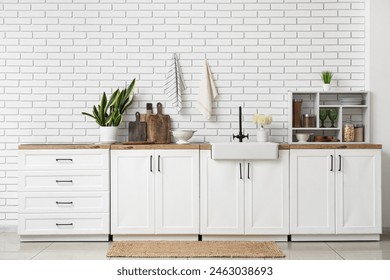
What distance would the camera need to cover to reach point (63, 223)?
6141 mm

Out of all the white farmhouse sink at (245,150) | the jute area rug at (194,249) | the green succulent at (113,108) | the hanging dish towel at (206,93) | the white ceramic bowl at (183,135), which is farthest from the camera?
the hanging dish towel at (206,93)

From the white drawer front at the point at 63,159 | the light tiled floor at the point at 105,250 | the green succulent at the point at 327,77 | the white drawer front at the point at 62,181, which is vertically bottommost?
the light tiled floor at the point at 105,250

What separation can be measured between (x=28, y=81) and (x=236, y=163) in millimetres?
2583

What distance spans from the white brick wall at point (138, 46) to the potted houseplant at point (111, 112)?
20 cm

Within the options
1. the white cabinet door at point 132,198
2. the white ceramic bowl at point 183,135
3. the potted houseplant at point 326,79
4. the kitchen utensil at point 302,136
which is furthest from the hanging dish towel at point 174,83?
the potted houseplant at point 326,79

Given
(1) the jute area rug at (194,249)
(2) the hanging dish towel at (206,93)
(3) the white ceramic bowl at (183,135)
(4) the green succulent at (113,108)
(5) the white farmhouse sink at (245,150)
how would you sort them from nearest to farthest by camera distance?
1. (1) the jute area rug at (194,249)
2. (5) the white farmhouse sink at (245,150)
3. (3) the white ceramic bowl at (183,135)
4. (4) the green succulent at (113,108)
5. (2) the hanging dish towel at (206,93)

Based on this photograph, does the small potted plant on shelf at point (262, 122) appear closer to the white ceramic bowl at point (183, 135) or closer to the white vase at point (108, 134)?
the white ceramic bowl at point (183, 135)

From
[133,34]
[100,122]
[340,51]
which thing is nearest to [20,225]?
[100,122]

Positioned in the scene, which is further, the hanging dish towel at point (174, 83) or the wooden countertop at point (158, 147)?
the hanging dish towel at point (174, 83)

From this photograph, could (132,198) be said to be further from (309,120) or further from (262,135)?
(309,120)

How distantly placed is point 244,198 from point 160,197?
88 cm

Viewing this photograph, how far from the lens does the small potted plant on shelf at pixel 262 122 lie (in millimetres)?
6430

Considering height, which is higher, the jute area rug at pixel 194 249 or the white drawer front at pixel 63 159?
the white drawer front at pixel 63 159

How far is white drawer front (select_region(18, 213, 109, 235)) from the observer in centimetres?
613
